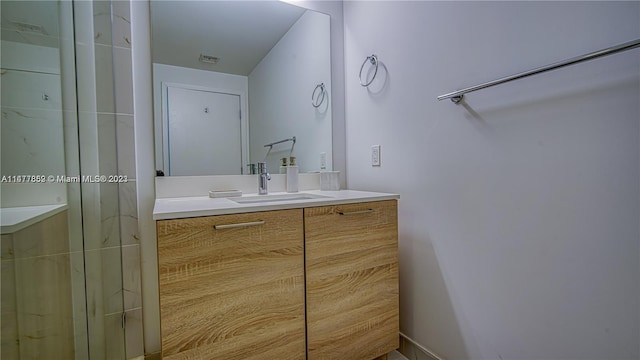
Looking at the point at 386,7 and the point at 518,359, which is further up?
the point at 386,7

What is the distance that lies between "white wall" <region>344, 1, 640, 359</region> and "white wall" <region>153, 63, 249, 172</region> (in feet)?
2.45

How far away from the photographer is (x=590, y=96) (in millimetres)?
820

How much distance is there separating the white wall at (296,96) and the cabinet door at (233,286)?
669 millimetres

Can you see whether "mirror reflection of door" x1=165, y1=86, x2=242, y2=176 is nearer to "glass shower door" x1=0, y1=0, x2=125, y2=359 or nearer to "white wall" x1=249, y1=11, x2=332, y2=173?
"white wall" x1=249, y1=11, x2=332, y2=173

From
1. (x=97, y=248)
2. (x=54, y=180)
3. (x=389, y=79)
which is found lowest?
(x=97, y=248)

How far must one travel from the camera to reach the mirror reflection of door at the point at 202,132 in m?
1.40

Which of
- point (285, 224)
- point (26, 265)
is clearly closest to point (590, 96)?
point (285, 224)

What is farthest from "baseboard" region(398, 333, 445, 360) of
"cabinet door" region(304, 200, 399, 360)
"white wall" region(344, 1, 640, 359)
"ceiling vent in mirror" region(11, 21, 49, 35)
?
"ceiling vent in mirror" region(11, 21, 49, 35)

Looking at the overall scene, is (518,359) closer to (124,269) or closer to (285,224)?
(285,224)

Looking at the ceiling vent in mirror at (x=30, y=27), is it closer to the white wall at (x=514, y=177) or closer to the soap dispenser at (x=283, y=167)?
the soap dispenser at (x=283, y=167)

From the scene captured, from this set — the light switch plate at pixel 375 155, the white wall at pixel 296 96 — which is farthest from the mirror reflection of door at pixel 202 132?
the light switch plate at pixel 375 155

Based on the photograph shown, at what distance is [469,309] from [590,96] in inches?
33.0

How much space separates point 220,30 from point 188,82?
344 millimetres

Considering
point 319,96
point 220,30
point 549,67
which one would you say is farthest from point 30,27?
point 549,67
